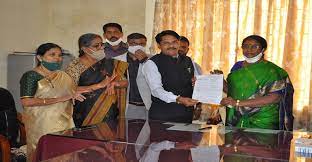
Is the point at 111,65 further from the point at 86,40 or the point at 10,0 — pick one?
the point at 10,0

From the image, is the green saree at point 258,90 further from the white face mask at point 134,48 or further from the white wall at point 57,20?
the white wall at point 57,20

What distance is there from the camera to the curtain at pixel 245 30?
4.99m

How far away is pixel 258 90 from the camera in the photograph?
3754 millimetres

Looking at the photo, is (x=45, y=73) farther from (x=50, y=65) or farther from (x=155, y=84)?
(x=155, y=84)

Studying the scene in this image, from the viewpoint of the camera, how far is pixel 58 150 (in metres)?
2.73

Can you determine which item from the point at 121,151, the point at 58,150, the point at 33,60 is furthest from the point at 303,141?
the point at 33,60

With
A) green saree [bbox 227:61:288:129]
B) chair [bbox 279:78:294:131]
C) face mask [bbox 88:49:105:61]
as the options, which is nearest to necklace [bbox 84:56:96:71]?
face mask [bbox 88:49:105:61]

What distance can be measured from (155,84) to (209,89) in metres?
0.45

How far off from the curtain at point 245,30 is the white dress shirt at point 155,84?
1.85m

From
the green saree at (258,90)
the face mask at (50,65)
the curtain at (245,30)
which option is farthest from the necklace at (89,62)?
the curtain at (245,30)

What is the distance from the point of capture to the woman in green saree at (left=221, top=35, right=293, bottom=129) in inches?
146

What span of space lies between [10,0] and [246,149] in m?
4.42

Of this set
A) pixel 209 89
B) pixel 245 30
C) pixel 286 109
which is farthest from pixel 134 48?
pixel 286 109

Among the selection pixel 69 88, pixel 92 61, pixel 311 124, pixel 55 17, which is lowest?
pixel 311 124
